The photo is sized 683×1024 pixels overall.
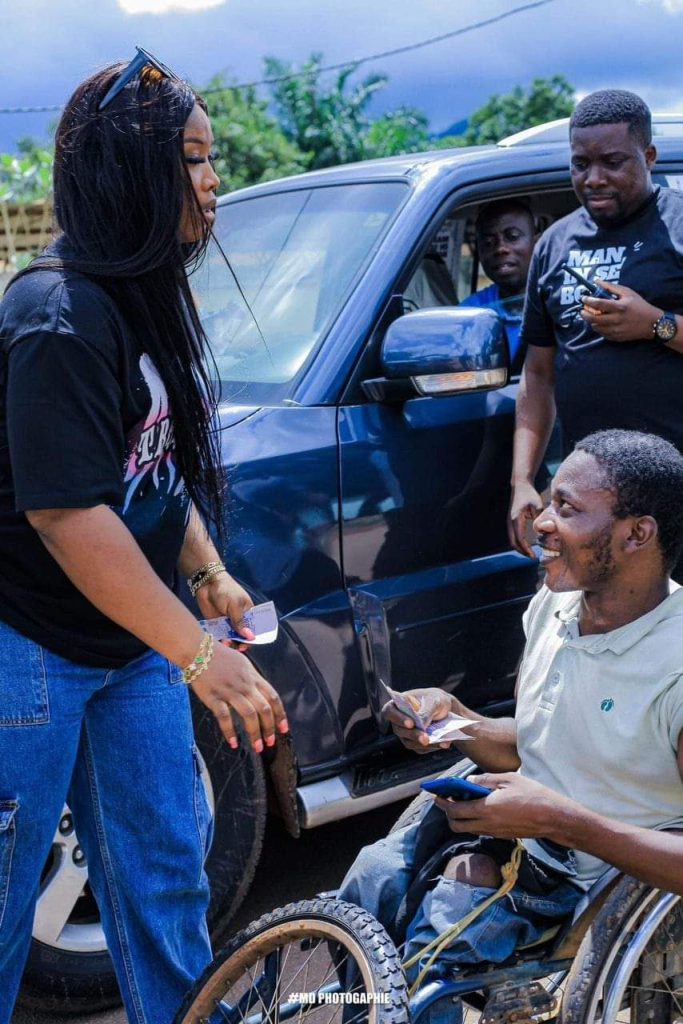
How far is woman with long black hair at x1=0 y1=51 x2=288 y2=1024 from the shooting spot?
70.6 inches

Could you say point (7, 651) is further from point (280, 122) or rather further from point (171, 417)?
point (280, 122)

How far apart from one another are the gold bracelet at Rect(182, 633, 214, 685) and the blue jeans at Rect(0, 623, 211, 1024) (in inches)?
10.3

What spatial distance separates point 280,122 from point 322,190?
24.2 m

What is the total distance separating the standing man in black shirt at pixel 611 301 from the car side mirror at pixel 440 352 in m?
0.22

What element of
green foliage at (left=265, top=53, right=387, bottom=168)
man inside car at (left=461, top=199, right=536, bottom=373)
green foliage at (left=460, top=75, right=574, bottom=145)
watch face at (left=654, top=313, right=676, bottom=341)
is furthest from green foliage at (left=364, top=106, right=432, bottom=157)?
watch face at (left=654, top=313, right=676, bottom=341)

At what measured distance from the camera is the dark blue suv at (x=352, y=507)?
293cm

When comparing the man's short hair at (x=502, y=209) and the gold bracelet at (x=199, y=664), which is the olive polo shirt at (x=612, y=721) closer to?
the gold bracelet at (x=199, y=664)

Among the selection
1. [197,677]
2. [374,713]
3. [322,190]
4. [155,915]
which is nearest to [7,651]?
[197,677]

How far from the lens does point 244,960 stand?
2.11 m

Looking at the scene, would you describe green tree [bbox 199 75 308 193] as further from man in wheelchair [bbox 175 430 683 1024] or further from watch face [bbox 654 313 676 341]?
man in wheelchair [bbox 175 430 683 1024]

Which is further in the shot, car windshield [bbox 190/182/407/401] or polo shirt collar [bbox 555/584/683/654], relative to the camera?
car windshield [bbox 190/182/407/401]

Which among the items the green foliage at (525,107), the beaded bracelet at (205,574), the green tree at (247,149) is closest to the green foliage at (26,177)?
the green tree at (247,149)

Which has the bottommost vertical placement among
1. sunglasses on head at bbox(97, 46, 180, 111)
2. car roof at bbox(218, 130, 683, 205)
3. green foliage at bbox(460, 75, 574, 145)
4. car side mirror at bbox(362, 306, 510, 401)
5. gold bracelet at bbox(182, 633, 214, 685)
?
green foliage at bbox(460, 75, 574, 145)

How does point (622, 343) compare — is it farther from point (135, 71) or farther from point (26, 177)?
point (26, 177)
